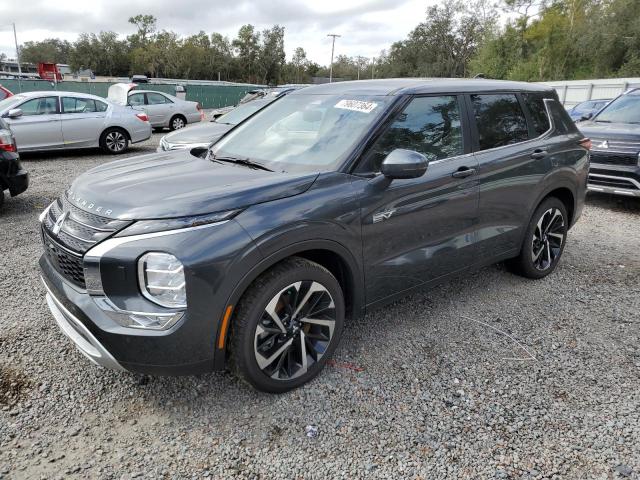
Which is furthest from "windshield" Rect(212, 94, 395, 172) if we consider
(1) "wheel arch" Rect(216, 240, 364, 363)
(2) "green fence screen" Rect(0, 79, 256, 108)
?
(2) "green fence screen" Rect(0, 79, 256, 108)

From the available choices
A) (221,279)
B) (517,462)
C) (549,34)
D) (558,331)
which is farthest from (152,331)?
(549,34)

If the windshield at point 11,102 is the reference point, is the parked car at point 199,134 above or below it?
below

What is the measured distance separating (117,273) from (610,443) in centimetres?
266

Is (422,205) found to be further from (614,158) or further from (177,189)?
(614,158)

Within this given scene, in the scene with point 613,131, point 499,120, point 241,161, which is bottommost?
point 241,161

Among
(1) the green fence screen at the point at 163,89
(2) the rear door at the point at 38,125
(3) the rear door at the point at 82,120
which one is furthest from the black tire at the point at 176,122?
(1) the green fence screen at the point at 163,89

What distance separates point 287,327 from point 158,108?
1464 centimetres

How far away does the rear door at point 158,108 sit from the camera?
15438 mm

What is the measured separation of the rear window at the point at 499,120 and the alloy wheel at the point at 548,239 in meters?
0.83

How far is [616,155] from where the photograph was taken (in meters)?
7.11

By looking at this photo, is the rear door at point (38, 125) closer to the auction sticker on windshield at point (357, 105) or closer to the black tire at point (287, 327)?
the auction sticker on windshield at point (357, 105)

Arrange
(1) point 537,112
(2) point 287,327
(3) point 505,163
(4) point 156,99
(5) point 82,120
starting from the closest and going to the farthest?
1. (2) point 287,327
2. (3) point 505,163
3. (1) point 537,112
4. (5) point 82,120
5. (4) point 156,99

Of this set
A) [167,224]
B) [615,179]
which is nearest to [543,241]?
[167,224]

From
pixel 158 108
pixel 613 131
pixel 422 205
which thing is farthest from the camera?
pixel 158 108
